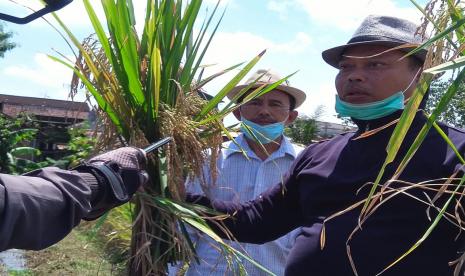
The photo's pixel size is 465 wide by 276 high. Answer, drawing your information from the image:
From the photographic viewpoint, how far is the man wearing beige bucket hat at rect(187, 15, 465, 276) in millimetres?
1845

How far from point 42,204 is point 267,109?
188 cm

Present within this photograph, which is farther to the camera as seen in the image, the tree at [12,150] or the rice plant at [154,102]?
the tree at [12,150]

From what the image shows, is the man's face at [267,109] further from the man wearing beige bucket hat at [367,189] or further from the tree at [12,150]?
the tree at [12,150]

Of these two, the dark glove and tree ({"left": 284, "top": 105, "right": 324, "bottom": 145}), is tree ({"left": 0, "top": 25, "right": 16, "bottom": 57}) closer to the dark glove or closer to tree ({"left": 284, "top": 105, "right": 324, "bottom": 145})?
tree ({"left": 284, "top": 105, "right": 324, "bottom": 145})

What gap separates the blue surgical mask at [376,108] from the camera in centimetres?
209

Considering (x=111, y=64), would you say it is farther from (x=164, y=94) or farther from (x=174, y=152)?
(x=174, y=152)

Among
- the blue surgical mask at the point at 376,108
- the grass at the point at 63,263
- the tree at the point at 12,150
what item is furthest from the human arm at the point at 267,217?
the tree at the point at 12,150

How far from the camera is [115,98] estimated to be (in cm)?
215

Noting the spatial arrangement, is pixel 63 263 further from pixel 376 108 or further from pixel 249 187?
pixel 376 108

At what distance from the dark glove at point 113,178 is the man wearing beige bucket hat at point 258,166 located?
2.75 ft

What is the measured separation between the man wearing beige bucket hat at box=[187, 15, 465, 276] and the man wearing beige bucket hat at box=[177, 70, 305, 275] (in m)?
0.29

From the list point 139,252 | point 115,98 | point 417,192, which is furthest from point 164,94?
point 417,192

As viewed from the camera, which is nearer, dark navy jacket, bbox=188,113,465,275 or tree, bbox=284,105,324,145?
dark navy jacket, bbox=188,113,465,275

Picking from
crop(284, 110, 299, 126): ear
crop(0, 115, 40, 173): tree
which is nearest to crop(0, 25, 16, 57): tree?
crop(0, 115, 40, 173): tree
